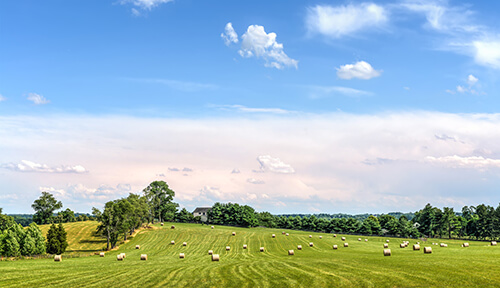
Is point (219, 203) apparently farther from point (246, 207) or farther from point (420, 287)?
point (420, 287)

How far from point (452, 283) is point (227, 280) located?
1620 cm

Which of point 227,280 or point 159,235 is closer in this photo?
point 227,280

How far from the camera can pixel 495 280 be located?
25188 mm

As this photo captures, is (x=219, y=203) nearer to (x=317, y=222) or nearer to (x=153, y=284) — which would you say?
(x=317, y=222)

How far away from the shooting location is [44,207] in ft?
531

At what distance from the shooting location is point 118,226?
9656 centimetres

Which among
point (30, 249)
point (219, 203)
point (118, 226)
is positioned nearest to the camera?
point (30, 249)

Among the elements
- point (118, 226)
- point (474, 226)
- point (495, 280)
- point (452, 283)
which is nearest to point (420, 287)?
point (452, 283)

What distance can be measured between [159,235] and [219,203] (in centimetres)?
7601

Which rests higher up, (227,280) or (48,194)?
(48,194)

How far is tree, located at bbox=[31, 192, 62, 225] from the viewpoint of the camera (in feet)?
526

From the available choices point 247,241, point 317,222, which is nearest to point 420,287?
point 247,241

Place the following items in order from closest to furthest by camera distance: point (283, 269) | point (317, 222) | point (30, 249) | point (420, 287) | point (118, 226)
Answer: point (420, 287) < point (283, 269) < point (30, 249) < point (118, 226) < point (317, 222)

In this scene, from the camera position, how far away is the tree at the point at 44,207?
160250 millimetres
